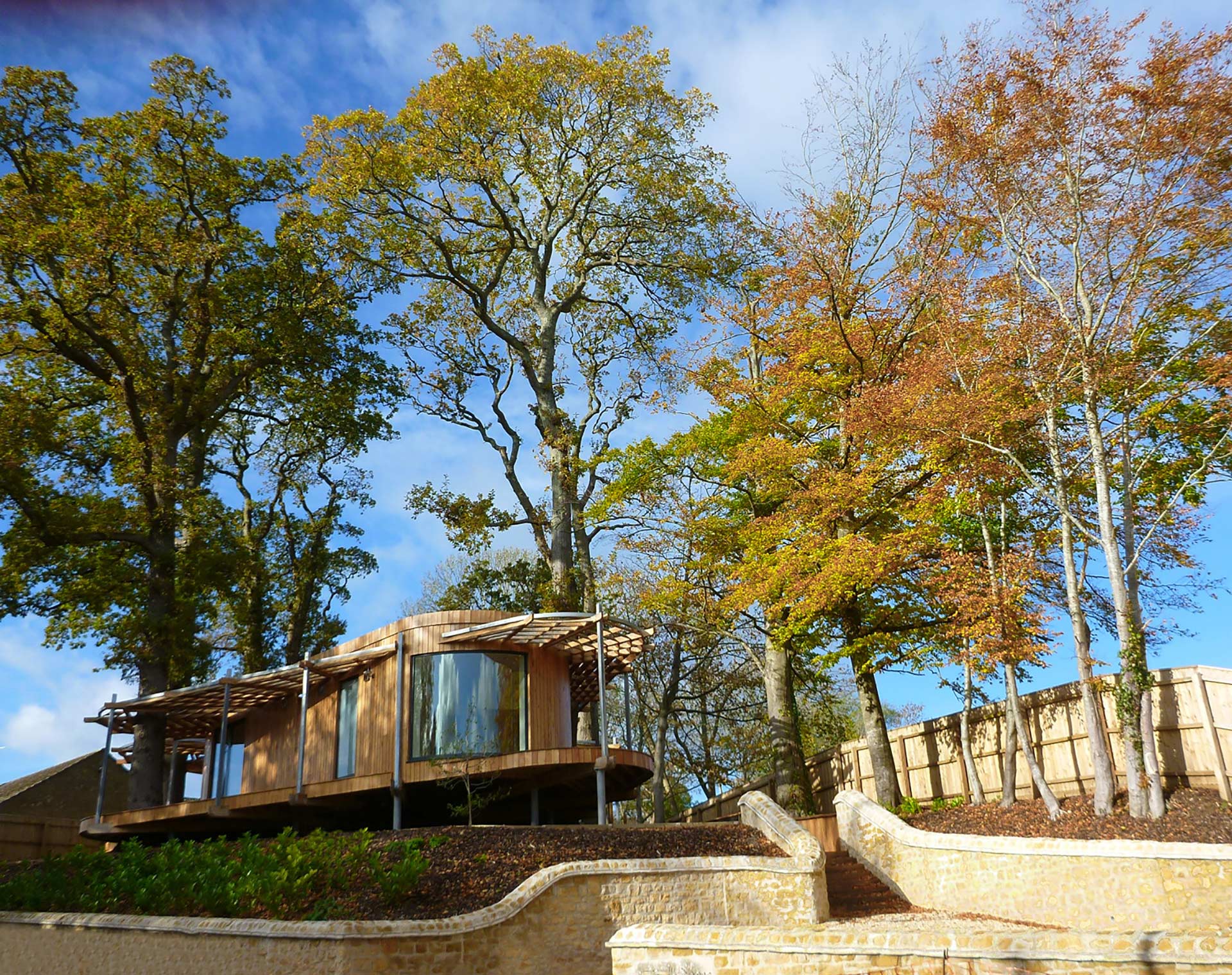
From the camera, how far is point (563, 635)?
55.0 ft

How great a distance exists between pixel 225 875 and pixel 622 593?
1255cm

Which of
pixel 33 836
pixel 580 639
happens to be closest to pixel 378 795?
pixel 580 639

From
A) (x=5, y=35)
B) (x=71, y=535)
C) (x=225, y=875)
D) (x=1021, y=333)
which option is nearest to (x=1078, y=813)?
(x=1021, y=333)

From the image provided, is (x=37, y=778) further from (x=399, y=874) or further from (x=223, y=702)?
(x=399, y=874)

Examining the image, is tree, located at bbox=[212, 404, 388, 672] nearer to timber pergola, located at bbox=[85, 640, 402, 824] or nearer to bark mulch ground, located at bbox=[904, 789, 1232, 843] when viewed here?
timber pergola, located at bbox=[85, 640, 402, 824]

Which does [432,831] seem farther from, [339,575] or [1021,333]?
[339,575]

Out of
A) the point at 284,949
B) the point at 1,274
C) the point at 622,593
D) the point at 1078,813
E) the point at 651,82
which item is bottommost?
the point at 284,949

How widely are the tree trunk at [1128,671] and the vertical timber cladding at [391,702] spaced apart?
361 inches

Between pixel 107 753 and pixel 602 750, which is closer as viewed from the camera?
pixel 602 750

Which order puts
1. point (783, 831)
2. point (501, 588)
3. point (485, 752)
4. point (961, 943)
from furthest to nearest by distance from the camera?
point (501, 588) < point (485, 752) < point (783, 831) < point (961, 943)

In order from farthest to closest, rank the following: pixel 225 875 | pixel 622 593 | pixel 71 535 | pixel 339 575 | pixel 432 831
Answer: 1. pixel 339 575
2. pixel 622 593
3. pixel 71 535
4. pixel 432 831
5. pixel 225 875

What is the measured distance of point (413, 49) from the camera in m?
24.9

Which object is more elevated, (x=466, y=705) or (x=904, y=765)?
(x=466, y=705)

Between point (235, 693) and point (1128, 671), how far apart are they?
1609 cm
